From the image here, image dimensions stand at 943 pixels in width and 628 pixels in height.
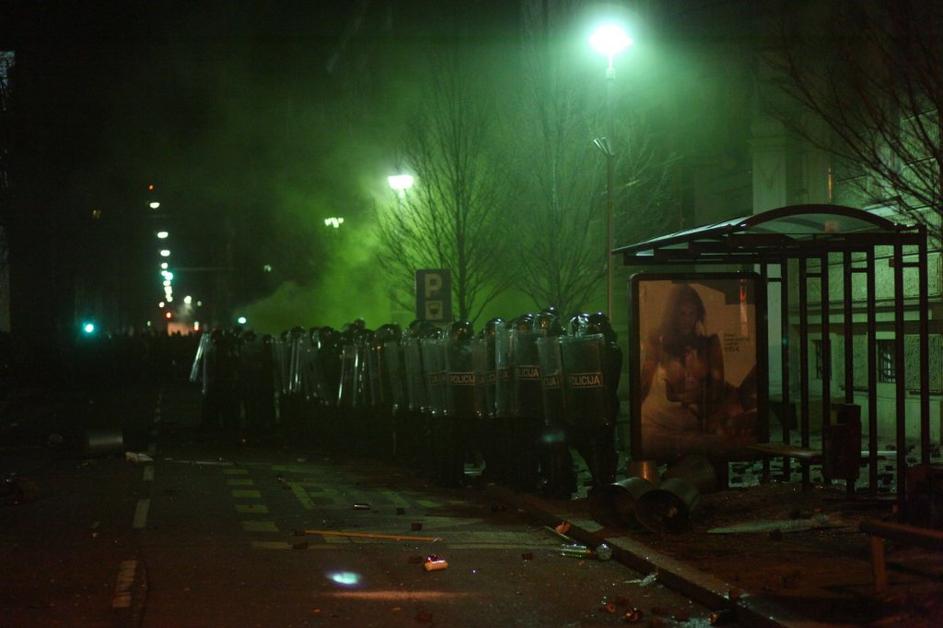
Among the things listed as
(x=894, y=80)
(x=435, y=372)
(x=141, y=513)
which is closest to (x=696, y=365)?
(x=894, y=80)

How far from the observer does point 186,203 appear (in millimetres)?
68688

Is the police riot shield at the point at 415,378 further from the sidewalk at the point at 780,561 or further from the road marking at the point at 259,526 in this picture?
the road marking at the point at 259,526

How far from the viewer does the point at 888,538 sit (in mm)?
6641

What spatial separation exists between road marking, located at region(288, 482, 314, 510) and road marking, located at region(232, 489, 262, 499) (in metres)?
0.42

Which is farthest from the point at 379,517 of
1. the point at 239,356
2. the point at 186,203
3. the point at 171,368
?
the point at 186,203

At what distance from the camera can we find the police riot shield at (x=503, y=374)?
42.3 ft

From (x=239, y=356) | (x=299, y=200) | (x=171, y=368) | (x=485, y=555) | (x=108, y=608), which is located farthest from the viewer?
(x=299, y=200)

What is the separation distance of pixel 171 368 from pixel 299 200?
11127mm

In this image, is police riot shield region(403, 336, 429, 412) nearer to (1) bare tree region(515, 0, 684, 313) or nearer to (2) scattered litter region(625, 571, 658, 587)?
(2) scattered litter region(625, 571, 658, 587)

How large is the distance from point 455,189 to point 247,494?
12.2 metres

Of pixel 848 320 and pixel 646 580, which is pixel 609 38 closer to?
pixel 848 320

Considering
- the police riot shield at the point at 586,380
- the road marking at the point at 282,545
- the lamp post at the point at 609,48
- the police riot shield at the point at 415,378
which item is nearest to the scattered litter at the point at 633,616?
the road marking at the point at 282,545

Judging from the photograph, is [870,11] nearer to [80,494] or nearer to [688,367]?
[688,367]

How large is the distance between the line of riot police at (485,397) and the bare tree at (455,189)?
19.9 feet
